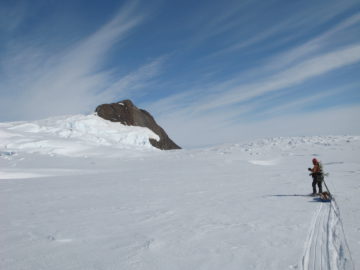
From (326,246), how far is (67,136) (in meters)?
29.7

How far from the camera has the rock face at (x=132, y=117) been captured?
144ft

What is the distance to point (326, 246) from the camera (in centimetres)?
428

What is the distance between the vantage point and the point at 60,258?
14.0ft

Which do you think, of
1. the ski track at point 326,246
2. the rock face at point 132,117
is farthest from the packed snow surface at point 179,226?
the rock face at point 132,117

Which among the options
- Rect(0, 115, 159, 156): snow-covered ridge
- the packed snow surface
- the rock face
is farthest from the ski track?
the rock face

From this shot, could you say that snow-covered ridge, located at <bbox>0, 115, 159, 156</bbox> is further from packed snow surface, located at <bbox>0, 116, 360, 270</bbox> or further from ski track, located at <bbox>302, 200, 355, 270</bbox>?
ski track, located at <bbox>302, 200, 355, 270</bbox>

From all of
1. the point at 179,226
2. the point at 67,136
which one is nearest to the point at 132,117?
the point at 67,136

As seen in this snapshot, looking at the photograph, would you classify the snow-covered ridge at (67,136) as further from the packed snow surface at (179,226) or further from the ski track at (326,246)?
the ski track at (326,246)

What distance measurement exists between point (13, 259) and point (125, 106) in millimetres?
44589

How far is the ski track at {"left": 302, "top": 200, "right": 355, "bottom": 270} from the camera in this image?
367 centimetres

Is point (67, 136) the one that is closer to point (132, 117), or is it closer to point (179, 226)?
point (132, 117)

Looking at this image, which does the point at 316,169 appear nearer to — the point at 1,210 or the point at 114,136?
the point at 1,210

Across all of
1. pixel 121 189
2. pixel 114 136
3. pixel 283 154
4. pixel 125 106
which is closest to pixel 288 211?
pixel 121 189

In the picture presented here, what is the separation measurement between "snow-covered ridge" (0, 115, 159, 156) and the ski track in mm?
23399
